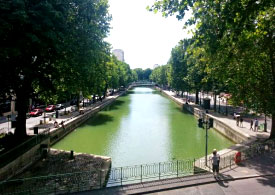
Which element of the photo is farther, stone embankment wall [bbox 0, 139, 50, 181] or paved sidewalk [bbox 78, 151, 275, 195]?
stone embankment wall [bbox 0, 139, 50, 181]

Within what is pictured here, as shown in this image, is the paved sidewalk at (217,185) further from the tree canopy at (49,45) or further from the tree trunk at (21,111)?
the tree trunk at (21,111)

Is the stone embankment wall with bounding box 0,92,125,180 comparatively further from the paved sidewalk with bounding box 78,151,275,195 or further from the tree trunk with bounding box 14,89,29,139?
the paved sidewalk with bounding box 78,151,275,195

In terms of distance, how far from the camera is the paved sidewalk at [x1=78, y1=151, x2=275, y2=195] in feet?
43.4

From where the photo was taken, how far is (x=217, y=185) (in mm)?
14000

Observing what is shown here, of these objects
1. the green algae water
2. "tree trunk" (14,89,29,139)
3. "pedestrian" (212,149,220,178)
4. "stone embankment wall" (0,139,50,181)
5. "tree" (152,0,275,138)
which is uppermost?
"tree" (152,0,275,138)

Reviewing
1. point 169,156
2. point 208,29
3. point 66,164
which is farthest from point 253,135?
point 66,164

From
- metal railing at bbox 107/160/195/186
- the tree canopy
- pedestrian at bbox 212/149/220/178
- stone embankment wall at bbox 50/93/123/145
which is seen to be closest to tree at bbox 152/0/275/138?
pedestrian at bbox 212/149/220/178

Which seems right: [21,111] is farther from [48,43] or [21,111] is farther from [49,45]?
[48,43]

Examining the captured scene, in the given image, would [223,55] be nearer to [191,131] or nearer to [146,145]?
[146,145]

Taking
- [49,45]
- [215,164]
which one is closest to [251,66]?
[215,164]

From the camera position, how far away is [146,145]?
27219 millimetres

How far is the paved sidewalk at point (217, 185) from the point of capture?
13.2 metres

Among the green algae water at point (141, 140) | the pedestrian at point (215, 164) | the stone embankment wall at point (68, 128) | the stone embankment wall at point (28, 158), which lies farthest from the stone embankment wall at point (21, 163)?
the pedestrian at point (215, 164)

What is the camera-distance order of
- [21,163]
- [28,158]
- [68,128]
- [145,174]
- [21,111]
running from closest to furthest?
[21,163] < [145,174] < [28,158] < [21,111] < [68,128]
